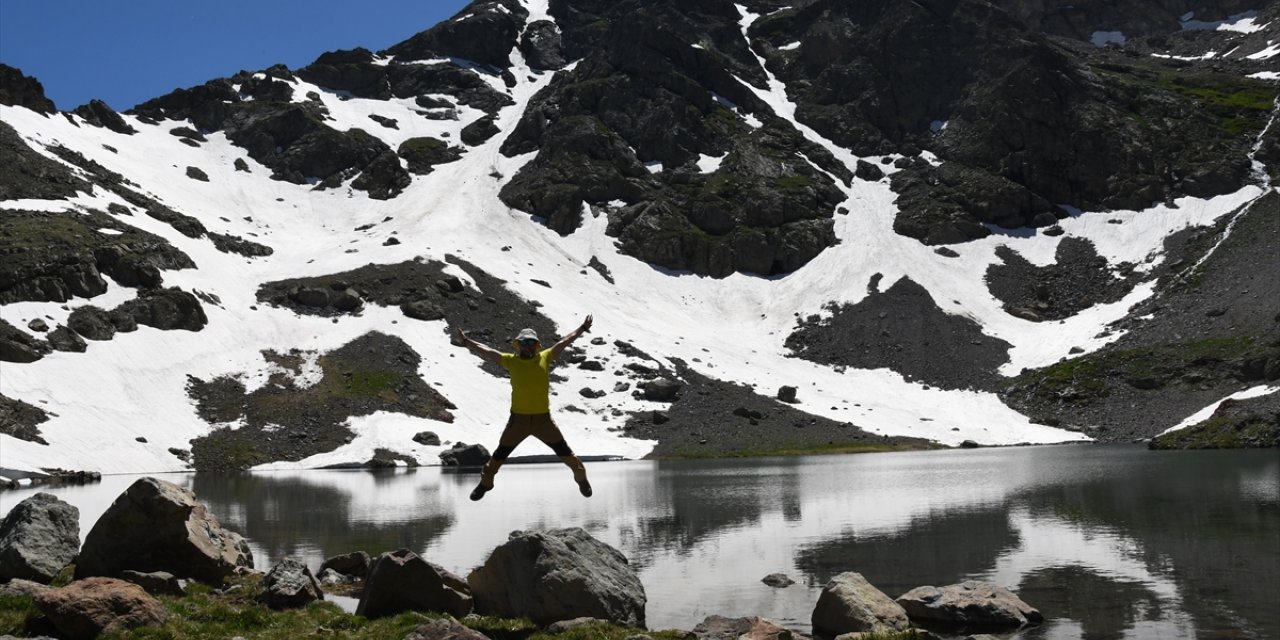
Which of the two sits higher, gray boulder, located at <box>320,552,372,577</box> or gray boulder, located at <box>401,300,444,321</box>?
gray boulder, located at <box>401,300,444,321</box>

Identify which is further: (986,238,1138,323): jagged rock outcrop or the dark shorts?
(986,238,1138,323): jagged rock outcrop

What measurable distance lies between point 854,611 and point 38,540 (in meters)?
18.7

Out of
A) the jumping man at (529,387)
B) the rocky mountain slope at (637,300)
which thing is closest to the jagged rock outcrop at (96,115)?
the rocky mountain slope at (637,300)

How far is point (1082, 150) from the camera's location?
641 ft

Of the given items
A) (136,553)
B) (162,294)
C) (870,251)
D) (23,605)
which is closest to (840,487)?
(136,553)

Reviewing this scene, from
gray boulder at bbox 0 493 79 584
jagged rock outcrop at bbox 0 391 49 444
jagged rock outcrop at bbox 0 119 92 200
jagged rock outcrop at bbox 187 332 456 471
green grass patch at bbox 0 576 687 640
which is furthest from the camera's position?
jagged rock outcrop at bbox 0 119 92 200

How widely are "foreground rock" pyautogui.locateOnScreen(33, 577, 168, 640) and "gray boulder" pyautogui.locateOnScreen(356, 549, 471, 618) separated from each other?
3.84 m

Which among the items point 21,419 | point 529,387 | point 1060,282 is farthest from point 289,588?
point 1060,282

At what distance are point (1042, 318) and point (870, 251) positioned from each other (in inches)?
1329

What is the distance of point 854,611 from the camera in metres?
18.3

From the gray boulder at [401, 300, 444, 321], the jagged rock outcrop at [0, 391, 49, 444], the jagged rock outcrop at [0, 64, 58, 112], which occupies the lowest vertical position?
the jagged rock outcrop at [0, 391, 49, 444]

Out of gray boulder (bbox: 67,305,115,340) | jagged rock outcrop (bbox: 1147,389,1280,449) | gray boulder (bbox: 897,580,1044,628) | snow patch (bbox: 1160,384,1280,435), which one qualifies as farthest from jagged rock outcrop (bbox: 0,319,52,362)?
snow patch (bbox: 1160,384,1280,435)

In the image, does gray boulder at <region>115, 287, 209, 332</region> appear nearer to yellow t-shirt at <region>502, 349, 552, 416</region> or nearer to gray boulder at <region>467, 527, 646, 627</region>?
gray boulder at <region>467, 527, 646, 627</region>

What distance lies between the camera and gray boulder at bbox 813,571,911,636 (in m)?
18.2
